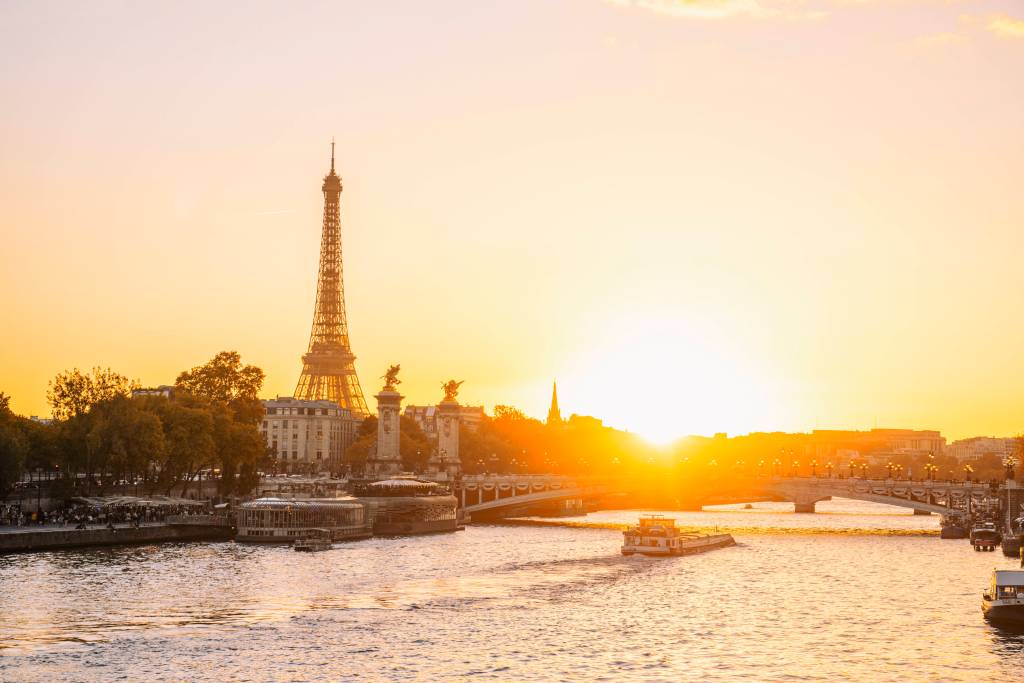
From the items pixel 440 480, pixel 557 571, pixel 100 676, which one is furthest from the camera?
pixel 440 480

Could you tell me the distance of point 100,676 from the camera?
43531 mm

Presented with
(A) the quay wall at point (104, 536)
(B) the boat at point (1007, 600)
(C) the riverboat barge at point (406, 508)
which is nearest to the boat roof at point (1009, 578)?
(B) the boat at point (1007, 600)

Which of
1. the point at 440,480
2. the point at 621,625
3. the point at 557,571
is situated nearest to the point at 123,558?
the point at 557,571

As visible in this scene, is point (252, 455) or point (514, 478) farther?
point (514, 478)

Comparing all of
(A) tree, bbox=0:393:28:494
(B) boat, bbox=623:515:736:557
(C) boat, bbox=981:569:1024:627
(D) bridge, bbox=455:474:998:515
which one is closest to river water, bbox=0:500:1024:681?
(C) boat, bbox=981:569:1024:627

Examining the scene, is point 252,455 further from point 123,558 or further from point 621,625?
point 621,625

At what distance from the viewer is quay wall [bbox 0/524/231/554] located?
256 feet

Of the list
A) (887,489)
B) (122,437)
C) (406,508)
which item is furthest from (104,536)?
(887,489)

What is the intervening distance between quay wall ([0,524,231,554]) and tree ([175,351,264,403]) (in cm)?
2577

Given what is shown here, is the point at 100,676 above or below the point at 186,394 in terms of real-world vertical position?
below

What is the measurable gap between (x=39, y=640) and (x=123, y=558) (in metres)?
30.7

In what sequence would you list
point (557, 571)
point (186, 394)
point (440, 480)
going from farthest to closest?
1. point (440, 480)
2. point (186, 394)
3. point (557, 571)

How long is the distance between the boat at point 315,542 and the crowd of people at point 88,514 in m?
11.8

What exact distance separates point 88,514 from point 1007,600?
64.0 metres
